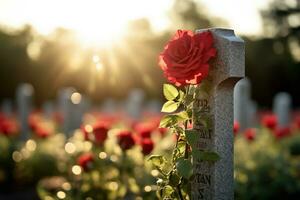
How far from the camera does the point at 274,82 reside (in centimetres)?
3012

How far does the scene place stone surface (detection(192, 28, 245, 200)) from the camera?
4043mm

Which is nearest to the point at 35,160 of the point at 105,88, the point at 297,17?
the point at 105,88

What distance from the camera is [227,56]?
402cm

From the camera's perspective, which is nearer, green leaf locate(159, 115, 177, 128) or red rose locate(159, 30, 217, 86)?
red rose locate(159, 30, 217, 86)

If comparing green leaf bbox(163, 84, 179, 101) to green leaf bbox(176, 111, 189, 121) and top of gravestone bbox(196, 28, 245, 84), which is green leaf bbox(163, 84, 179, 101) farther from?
top of gravestone bbox(196, 28, 245, 84)

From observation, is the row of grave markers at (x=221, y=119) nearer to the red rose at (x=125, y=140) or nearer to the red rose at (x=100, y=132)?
the red rose at (x=125, y=140)

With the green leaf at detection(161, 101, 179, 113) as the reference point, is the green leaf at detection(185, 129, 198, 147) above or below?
below

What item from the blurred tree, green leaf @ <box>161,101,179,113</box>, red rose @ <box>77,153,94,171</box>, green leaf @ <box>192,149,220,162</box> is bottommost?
green leaf @ <box>192,149,220,162</box>

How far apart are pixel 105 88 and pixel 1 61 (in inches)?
188

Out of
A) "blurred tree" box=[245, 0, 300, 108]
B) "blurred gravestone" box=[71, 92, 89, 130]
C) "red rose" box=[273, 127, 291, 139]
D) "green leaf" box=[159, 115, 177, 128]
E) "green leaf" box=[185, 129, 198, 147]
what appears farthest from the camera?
"blurred tree" box=[245, 0, 300, 108]

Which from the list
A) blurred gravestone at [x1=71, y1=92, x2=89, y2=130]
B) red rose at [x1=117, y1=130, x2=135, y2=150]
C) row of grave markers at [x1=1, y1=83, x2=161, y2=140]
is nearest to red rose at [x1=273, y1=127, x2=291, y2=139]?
red rose at [x1=117, y1=130, x2=135, y2=150]

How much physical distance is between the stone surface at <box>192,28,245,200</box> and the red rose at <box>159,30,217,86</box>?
0.09 m

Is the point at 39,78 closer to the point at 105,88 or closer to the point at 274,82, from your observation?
the point at 105,88

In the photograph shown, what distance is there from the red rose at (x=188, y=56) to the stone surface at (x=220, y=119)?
0.30 ft
